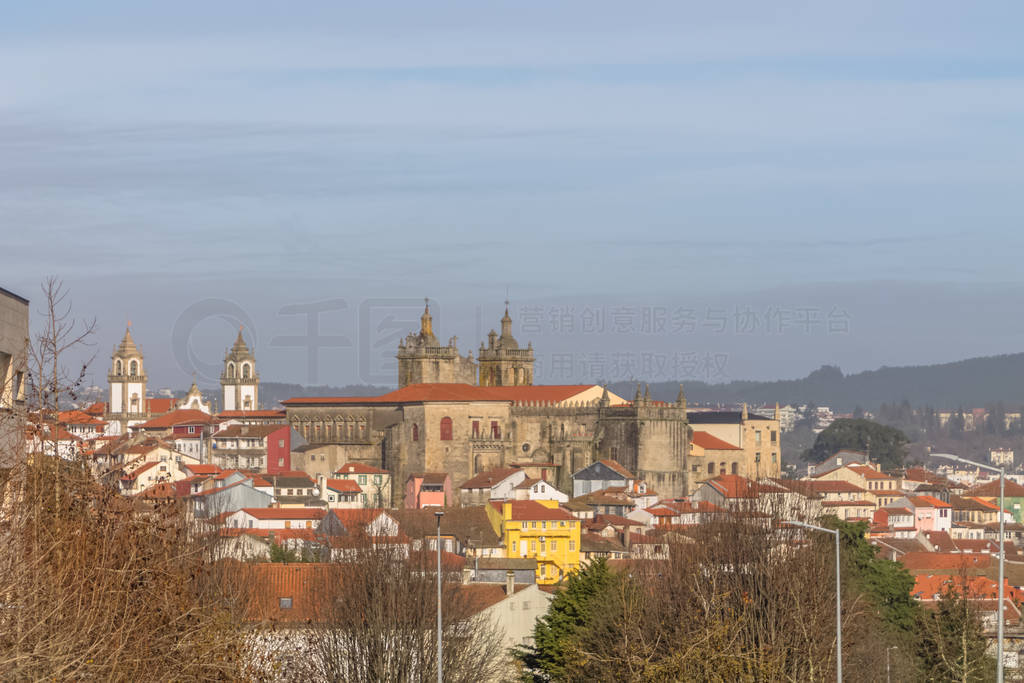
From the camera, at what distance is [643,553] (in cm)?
7788

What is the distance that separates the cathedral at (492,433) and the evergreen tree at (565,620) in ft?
227

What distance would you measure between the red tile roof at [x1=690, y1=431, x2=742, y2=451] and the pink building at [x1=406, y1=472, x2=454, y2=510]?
2684 cm

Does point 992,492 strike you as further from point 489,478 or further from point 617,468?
point 489,478

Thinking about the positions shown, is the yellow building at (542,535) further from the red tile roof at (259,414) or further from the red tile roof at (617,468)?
the red tile roof at (259,414)

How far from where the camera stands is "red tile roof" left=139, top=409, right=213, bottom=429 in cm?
14738

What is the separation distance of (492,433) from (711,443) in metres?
23.7

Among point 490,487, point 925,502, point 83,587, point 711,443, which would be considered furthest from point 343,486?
point 83,587

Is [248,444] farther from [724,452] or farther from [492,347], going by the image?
[724,452]

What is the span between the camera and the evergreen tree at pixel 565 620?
155ft

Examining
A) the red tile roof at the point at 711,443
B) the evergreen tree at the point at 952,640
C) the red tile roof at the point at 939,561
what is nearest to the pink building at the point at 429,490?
the red tile roof at the point at 711,443

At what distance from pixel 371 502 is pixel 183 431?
3222 cm

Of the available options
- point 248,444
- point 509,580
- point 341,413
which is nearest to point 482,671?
point 509,580

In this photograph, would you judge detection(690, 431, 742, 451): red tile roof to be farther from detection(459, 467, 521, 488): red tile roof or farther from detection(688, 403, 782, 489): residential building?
detection(459, 467, 521, 488): red tile roof

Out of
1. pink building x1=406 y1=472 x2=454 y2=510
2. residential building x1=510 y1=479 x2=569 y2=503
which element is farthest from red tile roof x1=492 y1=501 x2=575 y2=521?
pink building x1=406 y1=472 x2=454 y2=510
